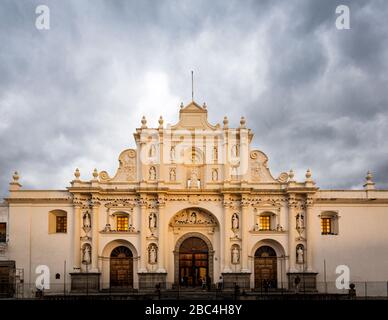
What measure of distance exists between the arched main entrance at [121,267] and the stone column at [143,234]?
5.30ft

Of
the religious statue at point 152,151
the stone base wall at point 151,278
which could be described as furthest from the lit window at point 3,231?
the religious statue at point 152,151

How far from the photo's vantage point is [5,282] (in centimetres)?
4416

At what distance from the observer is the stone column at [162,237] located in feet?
148

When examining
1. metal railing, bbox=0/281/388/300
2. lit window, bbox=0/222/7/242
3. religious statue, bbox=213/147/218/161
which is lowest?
metal railing, bbox=0/281/388/300

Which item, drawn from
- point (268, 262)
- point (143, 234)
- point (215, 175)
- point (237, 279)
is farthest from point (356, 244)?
point (143, 234)

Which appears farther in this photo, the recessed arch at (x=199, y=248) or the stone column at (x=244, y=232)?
the recessed arch at (x=199, y=248)

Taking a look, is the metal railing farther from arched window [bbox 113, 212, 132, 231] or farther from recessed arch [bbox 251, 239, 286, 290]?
arched window [bbox 113, 212, 132, 231]

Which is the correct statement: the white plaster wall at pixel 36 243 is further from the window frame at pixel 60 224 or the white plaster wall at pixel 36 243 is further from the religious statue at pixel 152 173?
the religious statue at pixel 152 173

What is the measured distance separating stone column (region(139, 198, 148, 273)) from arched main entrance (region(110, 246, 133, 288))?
5.30 feet

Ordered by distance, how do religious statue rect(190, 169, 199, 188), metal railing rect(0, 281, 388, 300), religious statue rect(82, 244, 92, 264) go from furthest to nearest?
religious statue rect(190, 169, 199, 188)
religious statue rect(82, 244, 92, 264)
metal railing rect(0, 281, 388, 300)

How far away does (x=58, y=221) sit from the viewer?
4662 cm

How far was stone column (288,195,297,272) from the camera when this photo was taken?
149 ft

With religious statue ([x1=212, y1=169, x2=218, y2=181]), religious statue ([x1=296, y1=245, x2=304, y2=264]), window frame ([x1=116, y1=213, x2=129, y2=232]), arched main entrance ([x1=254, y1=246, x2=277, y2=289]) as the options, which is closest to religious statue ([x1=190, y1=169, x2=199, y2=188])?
religious statue ([x1=212, y1=169, x2=218, y2=181])

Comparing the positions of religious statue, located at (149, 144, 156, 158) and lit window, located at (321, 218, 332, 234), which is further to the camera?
religious statue, located at (149, 144, 156, 158)
